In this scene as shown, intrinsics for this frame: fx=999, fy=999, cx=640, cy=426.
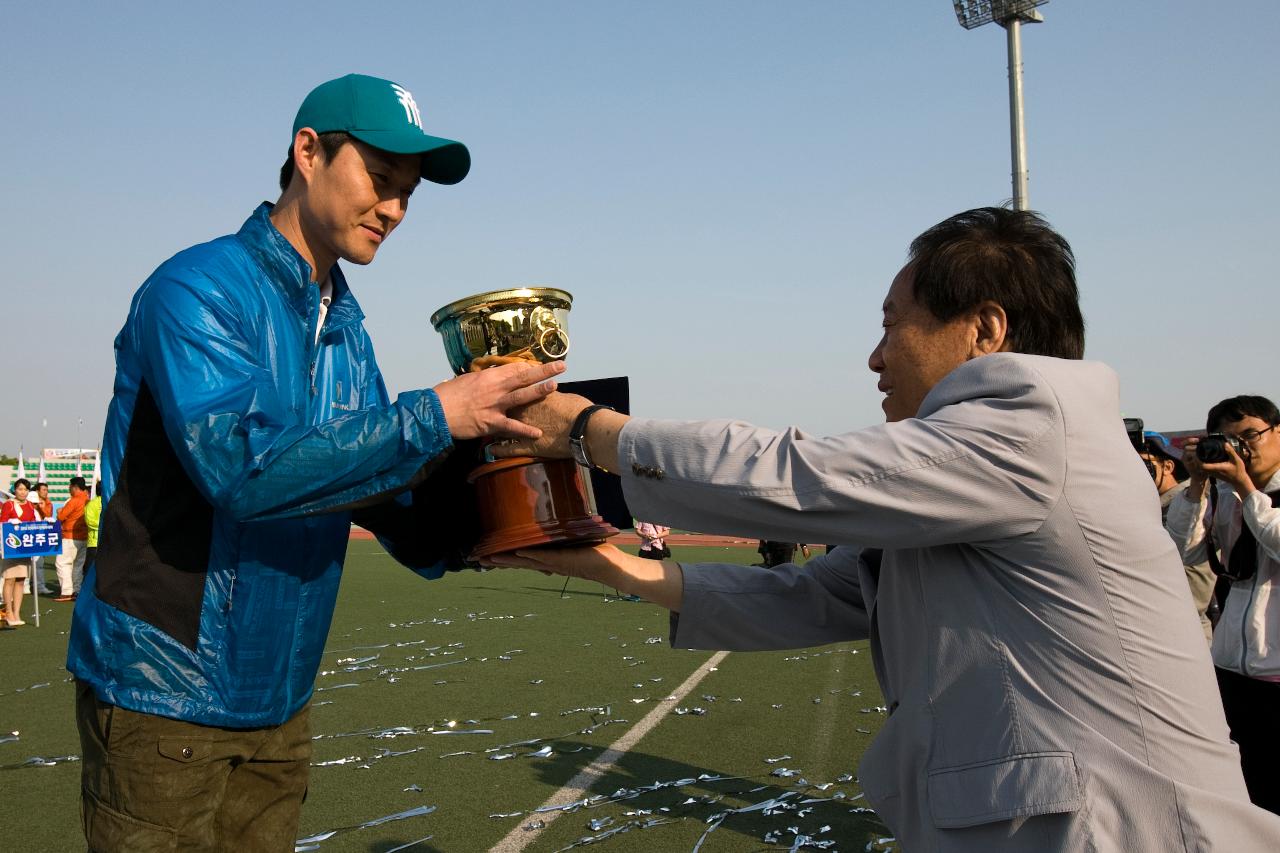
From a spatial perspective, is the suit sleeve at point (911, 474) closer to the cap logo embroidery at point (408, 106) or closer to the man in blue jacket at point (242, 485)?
the man in blue jacket at point (242, 485)

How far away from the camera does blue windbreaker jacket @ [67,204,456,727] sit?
185cm

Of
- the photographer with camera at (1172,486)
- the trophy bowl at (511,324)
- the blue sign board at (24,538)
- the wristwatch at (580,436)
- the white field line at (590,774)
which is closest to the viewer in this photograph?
the wristwatch at (580,436)

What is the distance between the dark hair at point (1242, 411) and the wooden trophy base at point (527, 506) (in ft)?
13.7

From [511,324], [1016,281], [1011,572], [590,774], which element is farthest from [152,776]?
[590,774]

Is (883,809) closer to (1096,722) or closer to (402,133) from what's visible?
(1096,722)

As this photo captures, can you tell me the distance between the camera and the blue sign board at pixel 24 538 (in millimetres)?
12562

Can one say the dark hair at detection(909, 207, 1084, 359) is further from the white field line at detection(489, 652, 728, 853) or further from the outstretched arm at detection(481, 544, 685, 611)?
the white field line at detection(489, 652, 728, 853)

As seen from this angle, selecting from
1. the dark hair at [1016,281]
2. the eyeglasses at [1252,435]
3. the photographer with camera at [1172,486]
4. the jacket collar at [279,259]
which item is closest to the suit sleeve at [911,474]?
the dark hair at [1016,281]

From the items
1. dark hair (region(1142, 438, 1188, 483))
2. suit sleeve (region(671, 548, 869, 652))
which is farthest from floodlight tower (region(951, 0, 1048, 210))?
suit sleeve (region(671, 548, 869, 652))

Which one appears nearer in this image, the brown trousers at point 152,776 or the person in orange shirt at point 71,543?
the brown trousers at point 152,776

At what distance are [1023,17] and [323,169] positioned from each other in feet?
65.8

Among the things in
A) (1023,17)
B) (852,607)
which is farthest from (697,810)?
(1023,17)

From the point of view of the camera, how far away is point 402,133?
7.48ft

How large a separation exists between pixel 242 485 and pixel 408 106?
1.03 metres
